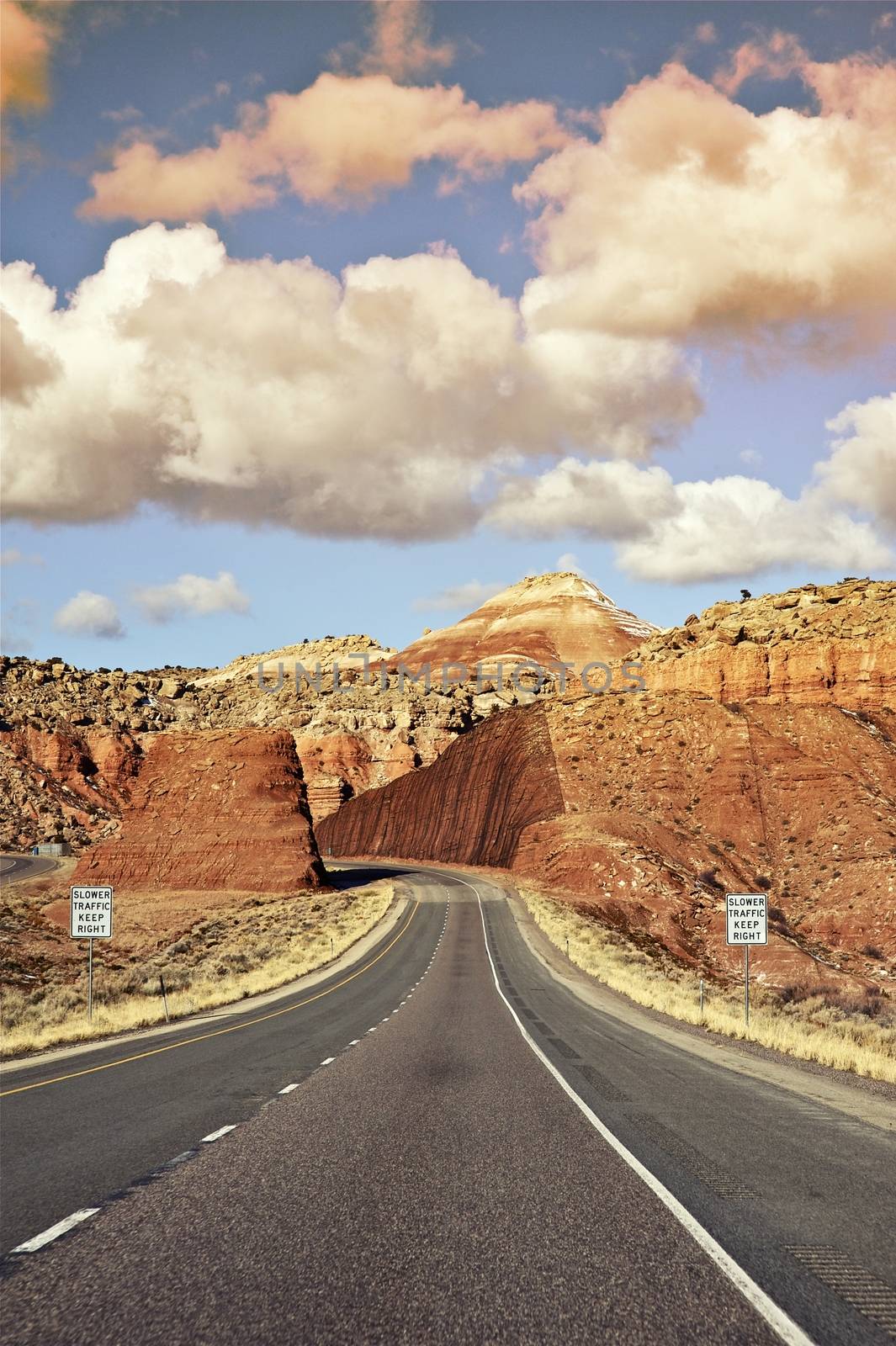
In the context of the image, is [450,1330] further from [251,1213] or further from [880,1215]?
[880,1215]

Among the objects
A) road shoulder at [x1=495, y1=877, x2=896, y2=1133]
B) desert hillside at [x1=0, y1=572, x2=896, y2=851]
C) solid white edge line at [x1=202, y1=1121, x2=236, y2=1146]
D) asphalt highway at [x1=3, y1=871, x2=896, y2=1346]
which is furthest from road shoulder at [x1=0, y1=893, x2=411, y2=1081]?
desert hillside at [x1=0, y1=572, x2=896, y2=851]

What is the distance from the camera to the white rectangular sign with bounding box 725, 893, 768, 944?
22.2 meters

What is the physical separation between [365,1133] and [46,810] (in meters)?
111

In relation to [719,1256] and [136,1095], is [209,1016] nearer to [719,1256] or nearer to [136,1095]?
[136,1095]

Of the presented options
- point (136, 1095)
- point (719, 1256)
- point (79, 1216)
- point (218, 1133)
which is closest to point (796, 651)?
point (136, 1095)

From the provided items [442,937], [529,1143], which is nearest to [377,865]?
[442,937]

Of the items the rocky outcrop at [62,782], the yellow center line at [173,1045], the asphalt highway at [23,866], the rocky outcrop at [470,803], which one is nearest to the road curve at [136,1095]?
the yellow center line at [173,1045]

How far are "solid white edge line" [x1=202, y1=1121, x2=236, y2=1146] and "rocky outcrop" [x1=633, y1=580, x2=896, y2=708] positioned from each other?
77.6 metres

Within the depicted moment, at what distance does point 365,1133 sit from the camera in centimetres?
950

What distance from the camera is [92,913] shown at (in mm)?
21734

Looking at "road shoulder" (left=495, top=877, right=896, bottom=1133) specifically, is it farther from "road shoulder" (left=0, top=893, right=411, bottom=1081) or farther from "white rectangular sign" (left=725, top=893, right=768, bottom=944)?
"road shoulder" (left=0, top=893, right=411, bottom=1081)

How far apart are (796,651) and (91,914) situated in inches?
2895

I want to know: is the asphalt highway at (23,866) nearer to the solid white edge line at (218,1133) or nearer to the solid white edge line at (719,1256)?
the solid white edge line at (218,1133)

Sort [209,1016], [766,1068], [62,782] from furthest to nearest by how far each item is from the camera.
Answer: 1. [62,782]
2. [209,1016]
3. [766,1068]
